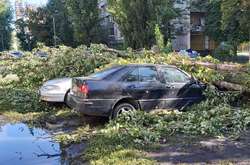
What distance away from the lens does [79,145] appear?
8602 millimetres

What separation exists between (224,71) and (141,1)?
14.0 m

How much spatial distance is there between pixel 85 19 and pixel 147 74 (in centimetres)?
3265

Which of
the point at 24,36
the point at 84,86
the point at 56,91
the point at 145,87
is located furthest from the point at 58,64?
the point at 24,36

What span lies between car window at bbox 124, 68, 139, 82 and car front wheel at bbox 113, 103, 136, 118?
62cm

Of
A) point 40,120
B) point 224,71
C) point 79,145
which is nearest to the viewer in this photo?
point 79,145

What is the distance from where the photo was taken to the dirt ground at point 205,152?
6957 mm

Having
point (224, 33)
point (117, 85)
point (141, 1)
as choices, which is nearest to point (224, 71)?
point (117, 85)

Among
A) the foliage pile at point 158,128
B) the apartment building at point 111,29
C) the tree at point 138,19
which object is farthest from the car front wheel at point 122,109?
the apartment building at point 111,29

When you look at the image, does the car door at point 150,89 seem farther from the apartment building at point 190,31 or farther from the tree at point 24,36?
the tree at point 24,36

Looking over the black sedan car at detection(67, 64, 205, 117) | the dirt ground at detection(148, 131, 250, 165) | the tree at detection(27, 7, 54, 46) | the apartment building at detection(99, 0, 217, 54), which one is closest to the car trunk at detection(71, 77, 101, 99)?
the black sedan car at detection(67, 64, 205, 117)

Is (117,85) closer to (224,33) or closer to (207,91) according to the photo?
(207,91)

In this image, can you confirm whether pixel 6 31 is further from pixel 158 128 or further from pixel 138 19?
pixel 158 128

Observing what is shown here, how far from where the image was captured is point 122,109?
10578mm

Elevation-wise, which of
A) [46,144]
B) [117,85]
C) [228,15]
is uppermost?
[228,15]
